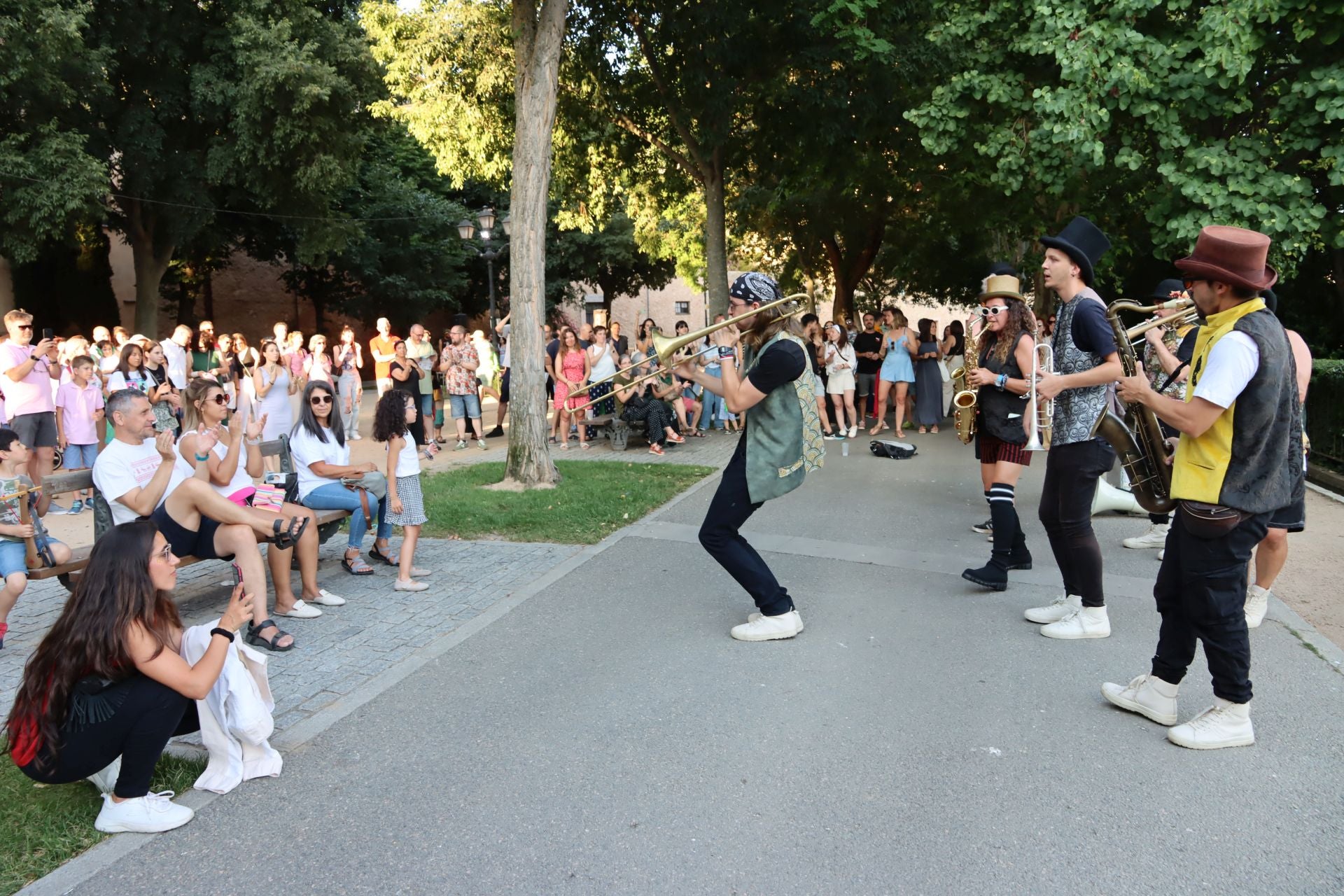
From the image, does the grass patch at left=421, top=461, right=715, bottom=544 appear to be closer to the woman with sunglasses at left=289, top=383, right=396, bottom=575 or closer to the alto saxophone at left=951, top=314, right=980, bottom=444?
the woman with sunglasses at left=289, top=383, right=396, bottom=575

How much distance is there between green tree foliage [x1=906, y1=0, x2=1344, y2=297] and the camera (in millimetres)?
9305

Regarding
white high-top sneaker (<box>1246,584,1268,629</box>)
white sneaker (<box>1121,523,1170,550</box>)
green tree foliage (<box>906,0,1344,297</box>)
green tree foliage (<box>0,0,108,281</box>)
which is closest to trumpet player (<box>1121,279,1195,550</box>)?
white sneaker (<box>1121,523,1170,550</box>)

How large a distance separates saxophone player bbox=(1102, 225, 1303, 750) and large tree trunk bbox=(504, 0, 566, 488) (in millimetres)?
6608

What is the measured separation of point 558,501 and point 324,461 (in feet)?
9.38

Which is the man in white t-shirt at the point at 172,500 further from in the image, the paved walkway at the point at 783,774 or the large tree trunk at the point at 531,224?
the large tree trunk at the point at 531,224

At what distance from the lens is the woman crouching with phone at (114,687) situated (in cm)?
316

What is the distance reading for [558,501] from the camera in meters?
8.84

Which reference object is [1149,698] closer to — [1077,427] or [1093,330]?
[1077,427]

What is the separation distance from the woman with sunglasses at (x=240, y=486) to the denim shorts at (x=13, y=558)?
3.11 ft

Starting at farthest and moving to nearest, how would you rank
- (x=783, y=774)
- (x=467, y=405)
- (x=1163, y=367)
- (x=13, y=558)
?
(x=467, y=405) < (x=1163, y=367) < (x=13, y=558) < (x=783, y=774)

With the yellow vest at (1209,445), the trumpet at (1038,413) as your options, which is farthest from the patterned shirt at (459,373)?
the yellow vest at (1209,445)

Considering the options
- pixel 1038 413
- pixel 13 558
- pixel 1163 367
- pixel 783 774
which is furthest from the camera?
pixel 1163 367

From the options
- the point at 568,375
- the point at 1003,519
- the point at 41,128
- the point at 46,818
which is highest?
the point at 41,128

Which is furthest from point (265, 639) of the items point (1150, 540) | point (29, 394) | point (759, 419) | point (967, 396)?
point (29, 394)
